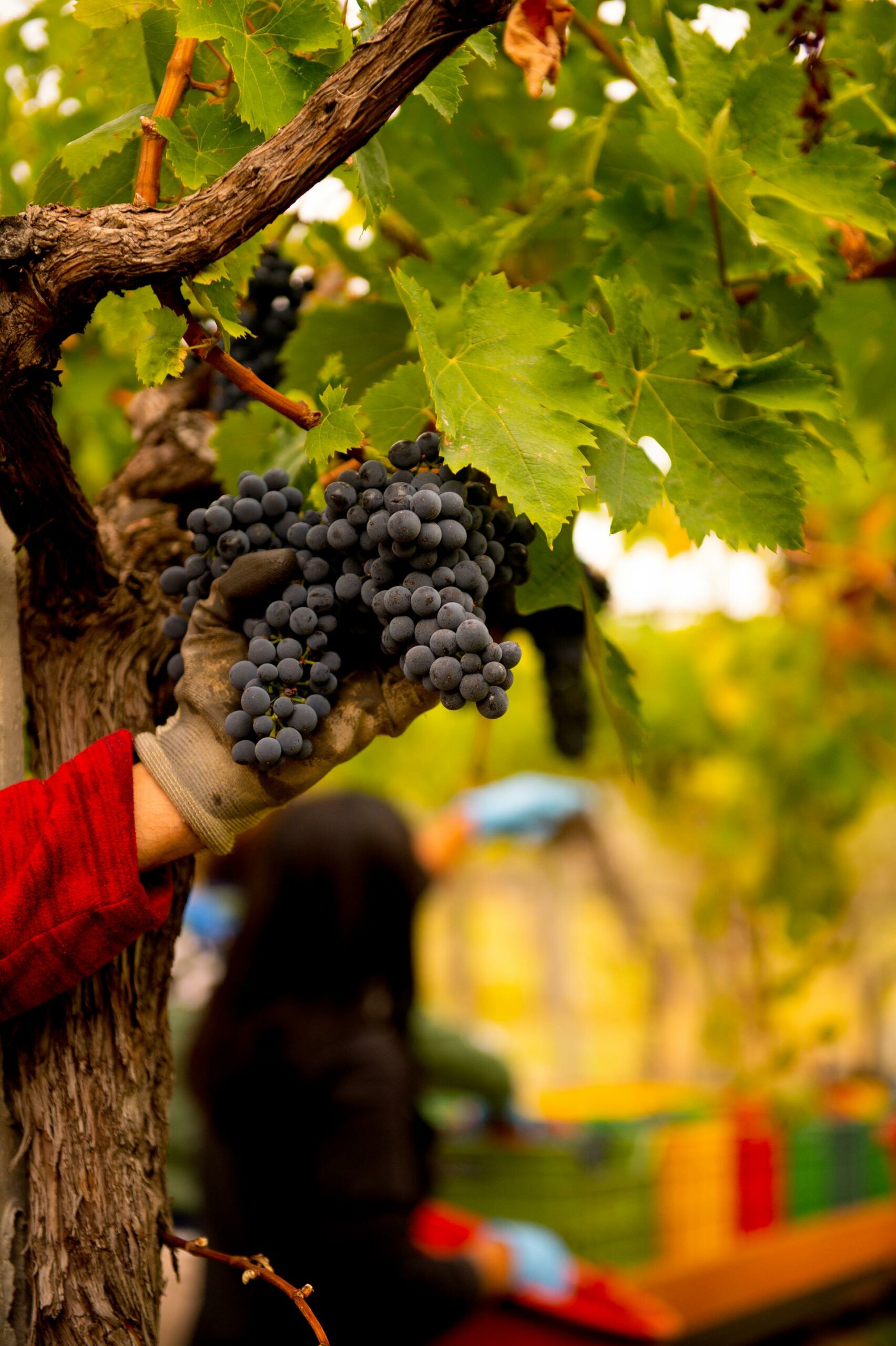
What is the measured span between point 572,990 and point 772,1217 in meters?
5.07

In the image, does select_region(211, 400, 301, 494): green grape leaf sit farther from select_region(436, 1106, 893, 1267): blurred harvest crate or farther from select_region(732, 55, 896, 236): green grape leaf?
select_region(436, 1106, 893, 1267): blurred harvest crate

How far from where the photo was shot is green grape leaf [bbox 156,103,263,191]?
0.82 meters

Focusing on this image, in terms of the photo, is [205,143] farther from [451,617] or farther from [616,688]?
[616,688]

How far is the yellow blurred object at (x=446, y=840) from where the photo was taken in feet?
14.3

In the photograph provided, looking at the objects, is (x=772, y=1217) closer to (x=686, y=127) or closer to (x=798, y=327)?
(x=798, y=327)

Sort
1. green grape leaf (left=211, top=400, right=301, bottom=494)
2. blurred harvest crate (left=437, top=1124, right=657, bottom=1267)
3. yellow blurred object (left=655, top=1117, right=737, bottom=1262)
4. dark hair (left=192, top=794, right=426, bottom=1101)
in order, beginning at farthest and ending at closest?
yellow blurred object (left=655, top=1117, right=737, bottom=1262)
blurred harvest crate (left=437, top=1124, right=657, bottom=1267)
dark hair (left=192, top=794, right=426, bottom=1101)
green grape leaf (left=211, top=400, right=301, bottom=494)

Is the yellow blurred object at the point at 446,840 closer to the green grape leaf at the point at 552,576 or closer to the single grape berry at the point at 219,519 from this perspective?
the green grape leaf at the point at 552,576

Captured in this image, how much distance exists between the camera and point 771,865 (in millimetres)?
3553

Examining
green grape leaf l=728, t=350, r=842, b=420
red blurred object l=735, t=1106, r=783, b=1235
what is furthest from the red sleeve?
red blurred object l=735, t=1106, r=783, b=1235

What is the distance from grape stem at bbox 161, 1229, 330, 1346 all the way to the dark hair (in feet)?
4.08

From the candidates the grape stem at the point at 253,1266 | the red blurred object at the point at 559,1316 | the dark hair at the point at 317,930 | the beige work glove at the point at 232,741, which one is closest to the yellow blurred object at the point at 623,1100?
the red blurred object at the point at 559,1316

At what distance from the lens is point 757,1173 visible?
3.43 meters

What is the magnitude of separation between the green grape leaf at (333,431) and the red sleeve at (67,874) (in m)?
0.26

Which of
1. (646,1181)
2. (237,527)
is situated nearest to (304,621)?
(237,527)
